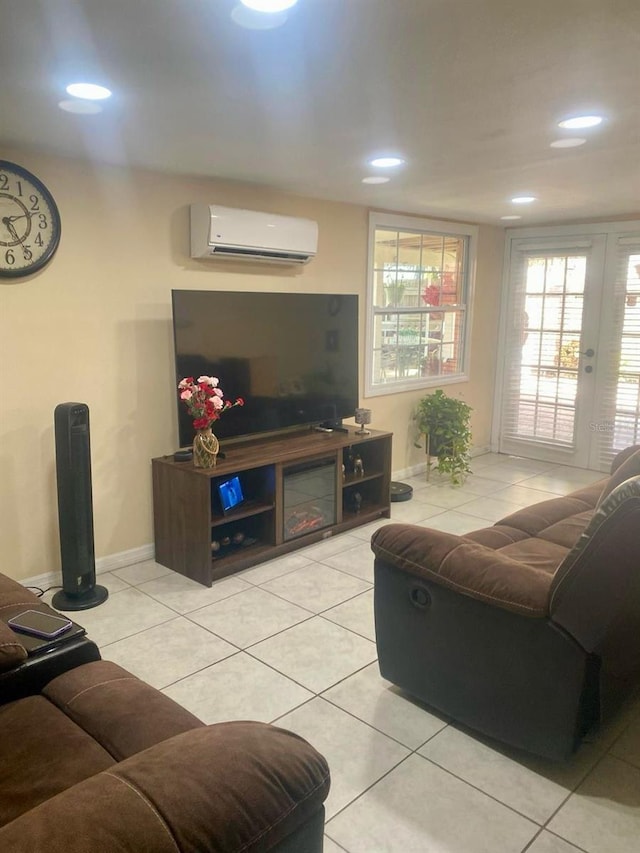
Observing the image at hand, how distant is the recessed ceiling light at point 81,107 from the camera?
2.23 meters

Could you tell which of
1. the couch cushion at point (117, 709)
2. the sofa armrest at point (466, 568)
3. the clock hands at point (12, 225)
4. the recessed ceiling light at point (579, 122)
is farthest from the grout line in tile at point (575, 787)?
the clock hands at point (12, 225)

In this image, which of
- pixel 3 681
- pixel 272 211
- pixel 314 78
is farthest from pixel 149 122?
pixel 3 681

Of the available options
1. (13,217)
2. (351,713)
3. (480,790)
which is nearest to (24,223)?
(13,217)

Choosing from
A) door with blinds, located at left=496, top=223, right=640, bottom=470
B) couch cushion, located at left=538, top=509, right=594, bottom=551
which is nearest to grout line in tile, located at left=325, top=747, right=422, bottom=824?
couch cushion, located at left=538, top=509, right=594, bottom=551

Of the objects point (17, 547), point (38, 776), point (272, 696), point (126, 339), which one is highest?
point (126, 339)

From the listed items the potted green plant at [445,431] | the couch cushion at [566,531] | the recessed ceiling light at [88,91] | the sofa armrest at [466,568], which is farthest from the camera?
the potted green plant at [445,431]

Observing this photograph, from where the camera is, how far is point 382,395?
5.07 m

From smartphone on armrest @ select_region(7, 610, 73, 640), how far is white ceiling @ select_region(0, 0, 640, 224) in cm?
154

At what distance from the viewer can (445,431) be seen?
5.14 metres

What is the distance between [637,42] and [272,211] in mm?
2586

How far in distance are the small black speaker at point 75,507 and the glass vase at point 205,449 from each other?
552 mm

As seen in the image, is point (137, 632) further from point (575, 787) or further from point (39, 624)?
point (575, 787)

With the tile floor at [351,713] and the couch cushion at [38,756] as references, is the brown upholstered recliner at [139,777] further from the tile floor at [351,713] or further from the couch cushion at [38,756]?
the tile floor at [351,713]

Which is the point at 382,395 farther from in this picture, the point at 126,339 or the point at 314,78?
the point at 314,78
